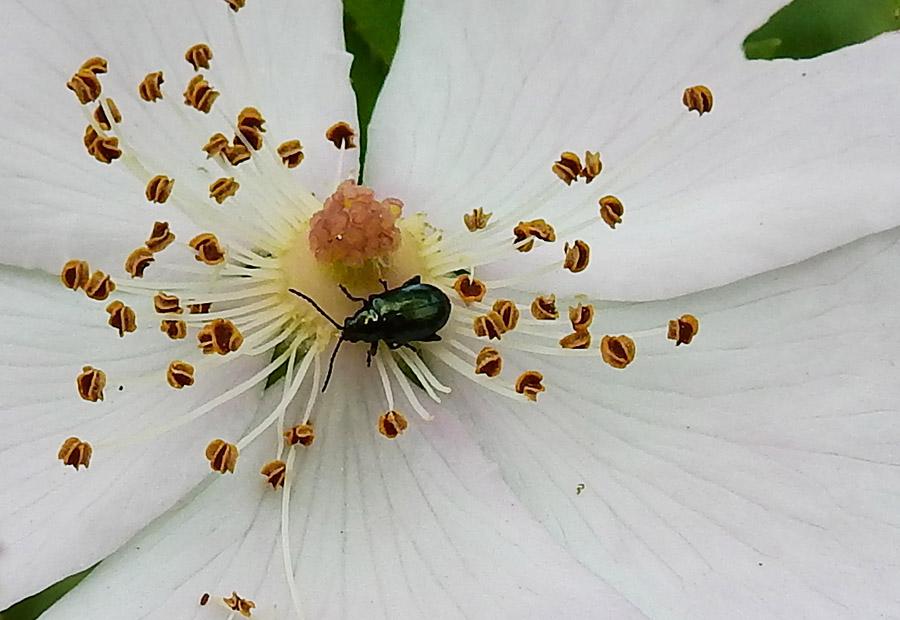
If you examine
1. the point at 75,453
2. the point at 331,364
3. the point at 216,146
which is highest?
the point at 216,146

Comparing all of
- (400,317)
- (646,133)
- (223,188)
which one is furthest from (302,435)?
(646,133)

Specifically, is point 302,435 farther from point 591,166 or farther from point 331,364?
point 591,166

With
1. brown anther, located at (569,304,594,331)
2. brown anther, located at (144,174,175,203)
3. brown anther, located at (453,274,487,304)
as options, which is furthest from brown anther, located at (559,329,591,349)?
brown anther, located at (144,174,175,203)

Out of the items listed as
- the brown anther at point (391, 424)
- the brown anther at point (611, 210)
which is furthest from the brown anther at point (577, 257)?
the brown anther at point (391, 424)

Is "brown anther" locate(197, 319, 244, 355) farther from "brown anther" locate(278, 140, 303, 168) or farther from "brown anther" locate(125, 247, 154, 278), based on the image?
"brown anther" locate(278, 140, 303, 168)

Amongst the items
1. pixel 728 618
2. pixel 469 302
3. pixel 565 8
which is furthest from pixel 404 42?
pixel 728 618

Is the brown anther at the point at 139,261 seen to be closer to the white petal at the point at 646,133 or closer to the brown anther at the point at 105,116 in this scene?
the brown anther at the point at 105,116

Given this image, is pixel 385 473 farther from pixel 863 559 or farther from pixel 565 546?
pixel 863 559
